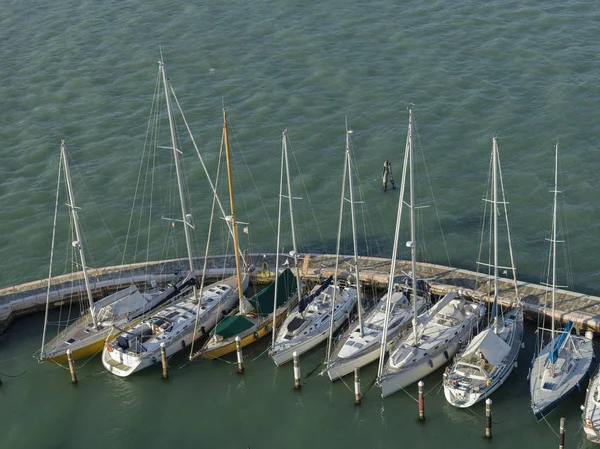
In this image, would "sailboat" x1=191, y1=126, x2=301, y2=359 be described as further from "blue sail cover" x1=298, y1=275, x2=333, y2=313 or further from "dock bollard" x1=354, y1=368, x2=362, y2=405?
"dock bollard" x1=354, y1=368, x2=362, y2=405

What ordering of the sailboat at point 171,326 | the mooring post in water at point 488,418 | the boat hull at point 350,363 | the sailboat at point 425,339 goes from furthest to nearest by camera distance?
the sailboat at point 171,326
the boat hull at point 350,363
the sailboat at point 425,339
the mooring post in water at point 488,418

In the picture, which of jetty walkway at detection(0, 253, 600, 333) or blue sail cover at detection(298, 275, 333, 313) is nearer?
blue sail cover at detection(298, 275, 333, 313)

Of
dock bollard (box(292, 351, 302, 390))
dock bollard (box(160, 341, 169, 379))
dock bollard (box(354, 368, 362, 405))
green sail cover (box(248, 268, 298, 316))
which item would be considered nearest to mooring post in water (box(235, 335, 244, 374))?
green sail cover (box(248, 268, 298, 316))

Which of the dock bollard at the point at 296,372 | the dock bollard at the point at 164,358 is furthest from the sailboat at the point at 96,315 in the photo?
the dock bollard at the point at 296,372

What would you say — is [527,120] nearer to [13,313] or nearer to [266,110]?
[266,110]

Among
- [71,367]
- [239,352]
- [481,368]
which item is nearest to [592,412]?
[481,368]

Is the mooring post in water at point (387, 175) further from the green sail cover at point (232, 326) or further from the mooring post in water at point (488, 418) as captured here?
the mooring post in water at point (488, 418)

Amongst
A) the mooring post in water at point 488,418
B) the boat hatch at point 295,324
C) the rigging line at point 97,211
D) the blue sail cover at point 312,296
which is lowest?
the mooring post in water at point 488,418
